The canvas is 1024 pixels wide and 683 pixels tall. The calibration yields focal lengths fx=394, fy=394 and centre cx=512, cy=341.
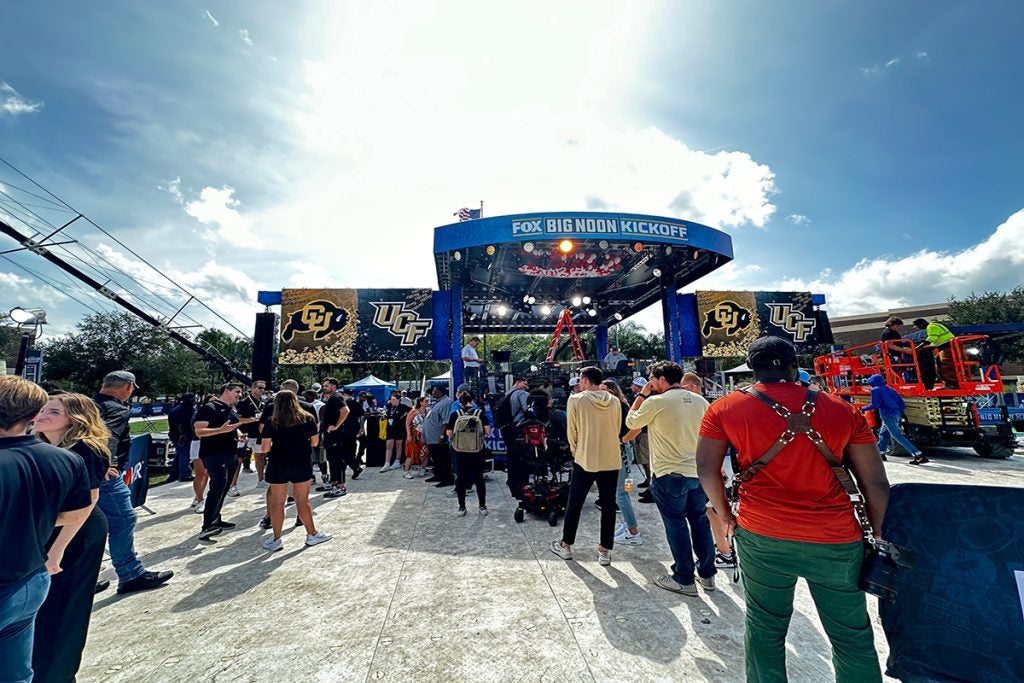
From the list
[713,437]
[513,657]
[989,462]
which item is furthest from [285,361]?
[989,462]

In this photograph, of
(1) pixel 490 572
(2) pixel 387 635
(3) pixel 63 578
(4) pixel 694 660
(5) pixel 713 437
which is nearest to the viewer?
(5) pixel 713 437

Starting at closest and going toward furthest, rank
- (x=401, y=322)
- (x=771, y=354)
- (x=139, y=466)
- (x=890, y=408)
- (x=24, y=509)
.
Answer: (x=24, y=509)
(x=771, y=354)
(x=139, y=466)
(x=890, y=408)
(x=401, y=322)

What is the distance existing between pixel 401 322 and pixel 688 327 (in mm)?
11938

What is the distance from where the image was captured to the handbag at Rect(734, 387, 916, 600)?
5.46 feet

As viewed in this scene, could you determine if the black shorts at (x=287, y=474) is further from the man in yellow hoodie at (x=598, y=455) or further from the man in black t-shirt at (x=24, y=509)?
the man in yellow hoodie at (x=598, y=455)

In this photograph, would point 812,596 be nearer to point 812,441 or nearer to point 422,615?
point 812,441

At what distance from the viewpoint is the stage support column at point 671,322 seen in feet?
52.9

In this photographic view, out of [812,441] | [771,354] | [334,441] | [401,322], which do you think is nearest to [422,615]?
[812,441]

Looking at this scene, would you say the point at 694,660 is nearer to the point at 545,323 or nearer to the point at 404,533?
the point at 404,533

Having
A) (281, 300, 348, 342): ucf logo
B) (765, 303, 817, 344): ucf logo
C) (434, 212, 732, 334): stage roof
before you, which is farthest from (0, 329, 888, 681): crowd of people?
(765, 303, 817, 344): ucf logo

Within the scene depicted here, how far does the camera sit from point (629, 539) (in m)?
4.28

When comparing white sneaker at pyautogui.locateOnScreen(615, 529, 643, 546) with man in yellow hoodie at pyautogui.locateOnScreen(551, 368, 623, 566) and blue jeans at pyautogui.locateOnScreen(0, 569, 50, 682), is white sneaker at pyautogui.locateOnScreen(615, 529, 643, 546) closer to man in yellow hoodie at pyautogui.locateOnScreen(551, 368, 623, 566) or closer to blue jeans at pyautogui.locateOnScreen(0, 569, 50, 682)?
man in yellow hoodie at pyautogui.locateOnScreen(551, 368, 623, 566)

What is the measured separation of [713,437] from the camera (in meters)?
2.00

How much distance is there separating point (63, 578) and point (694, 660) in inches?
142
